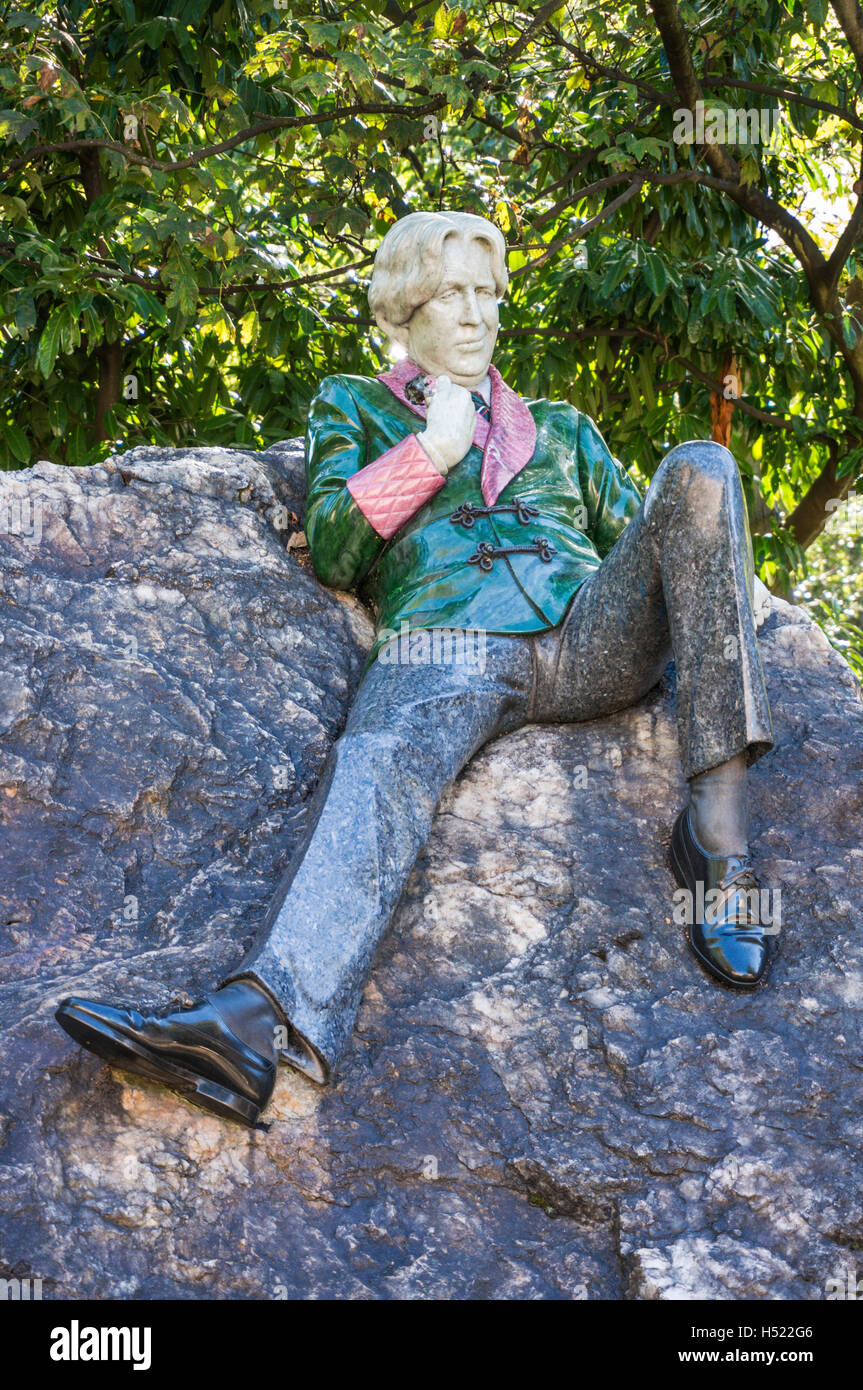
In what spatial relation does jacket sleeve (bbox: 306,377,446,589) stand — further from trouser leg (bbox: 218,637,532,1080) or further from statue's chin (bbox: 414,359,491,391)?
trouser leg (bbox: 218,637,532,1080)

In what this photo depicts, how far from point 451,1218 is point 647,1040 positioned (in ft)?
2.02

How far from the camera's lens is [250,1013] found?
3.40 metres

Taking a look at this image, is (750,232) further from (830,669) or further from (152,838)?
(152,838)

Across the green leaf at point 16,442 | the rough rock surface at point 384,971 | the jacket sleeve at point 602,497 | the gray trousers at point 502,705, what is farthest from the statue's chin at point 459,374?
the green leaf at point 16,442

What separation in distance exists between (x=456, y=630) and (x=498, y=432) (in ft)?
2.40

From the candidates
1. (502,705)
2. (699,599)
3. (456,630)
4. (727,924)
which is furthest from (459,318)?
(727,924)

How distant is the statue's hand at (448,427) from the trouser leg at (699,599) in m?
0.57

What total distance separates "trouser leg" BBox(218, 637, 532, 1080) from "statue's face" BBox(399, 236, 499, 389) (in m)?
0.96

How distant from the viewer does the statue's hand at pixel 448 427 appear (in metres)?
4.52

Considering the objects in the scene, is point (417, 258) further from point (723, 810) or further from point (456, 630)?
point (723, 810)

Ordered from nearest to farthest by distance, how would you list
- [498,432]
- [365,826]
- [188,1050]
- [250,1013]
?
[188,1050], [250,1013], [365,826], [498,432]

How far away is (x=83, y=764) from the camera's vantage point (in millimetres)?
4211
